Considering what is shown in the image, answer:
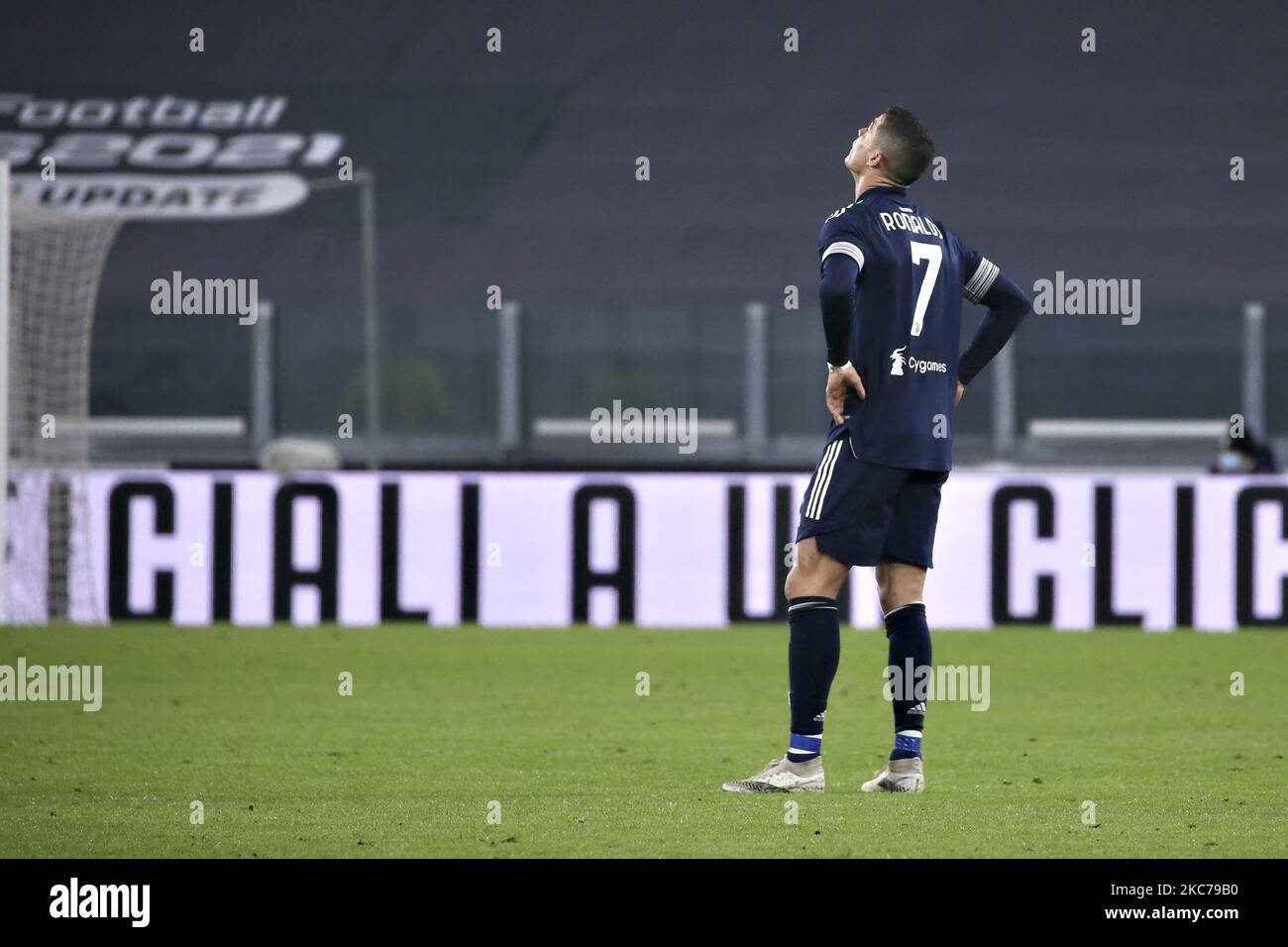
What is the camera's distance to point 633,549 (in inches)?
477

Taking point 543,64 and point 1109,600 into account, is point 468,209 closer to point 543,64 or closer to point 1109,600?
point 543,64

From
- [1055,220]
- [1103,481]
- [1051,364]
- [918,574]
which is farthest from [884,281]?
[1055,220]

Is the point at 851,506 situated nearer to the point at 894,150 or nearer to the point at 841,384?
the point at 841,384

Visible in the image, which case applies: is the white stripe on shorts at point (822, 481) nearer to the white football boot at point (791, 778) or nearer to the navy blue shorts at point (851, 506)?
the navy blue shorts at point (851, 506)

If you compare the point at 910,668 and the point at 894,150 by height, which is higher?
the point at 894,150

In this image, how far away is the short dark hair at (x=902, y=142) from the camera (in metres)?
5.46

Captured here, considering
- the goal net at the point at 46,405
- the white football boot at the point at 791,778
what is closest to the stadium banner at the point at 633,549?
the goal net at the point at 46,405

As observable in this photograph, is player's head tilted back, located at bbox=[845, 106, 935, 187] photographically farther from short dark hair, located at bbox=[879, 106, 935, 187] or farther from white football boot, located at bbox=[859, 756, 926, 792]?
white football boot, located at bbox=[859, 756, 926, 792]

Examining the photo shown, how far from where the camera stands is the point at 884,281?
17.6 feet

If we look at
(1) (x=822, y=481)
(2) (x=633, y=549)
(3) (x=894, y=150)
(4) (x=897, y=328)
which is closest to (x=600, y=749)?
(1) (x=822, y=481)

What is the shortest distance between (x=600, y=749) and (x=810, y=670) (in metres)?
1.55

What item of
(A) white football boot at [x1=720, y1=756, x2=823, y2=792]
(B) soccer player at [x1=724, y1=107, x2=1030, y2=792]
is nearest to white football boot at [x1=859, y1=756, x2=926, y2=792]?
(B) soccer player at [x1=724, y1=107, x2=1030, y2=792]

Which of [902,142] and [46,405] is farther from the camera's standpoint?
[46,405]

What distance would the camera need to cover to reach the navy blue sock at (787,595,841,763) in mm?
5355
